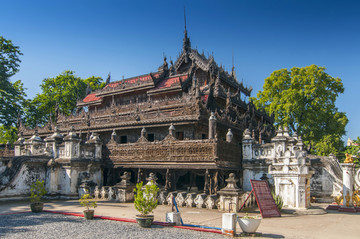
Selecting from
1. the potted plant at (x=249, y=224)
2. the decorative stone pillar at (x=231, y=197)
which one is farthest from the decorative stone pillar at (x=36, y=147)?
the potted plant at (x=249, y=224)

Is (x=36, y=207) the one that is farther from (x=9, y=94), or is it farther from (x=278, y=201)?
(x=9, y=94)

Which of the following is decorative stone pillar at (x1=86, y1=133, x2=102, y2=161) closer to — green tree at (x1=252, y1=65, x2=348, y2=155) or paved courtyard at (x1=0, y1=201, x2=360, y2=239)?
paved courtyard at (x1=0, y1=201, x2=360, y2=239)

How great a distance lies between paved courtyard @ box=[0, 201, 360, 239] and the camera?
915 centimetres

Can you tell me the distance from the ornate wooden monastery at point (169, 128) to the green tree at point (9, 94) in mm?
4463

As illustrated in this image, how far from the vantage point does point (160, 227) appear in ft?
33.4

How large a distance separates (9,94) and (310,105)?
109 feet

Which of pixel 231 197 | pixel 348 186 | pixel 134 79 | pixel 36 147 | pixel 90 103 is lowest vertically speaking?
pixel 231 197

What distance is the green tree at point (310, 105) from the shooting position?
3525cm

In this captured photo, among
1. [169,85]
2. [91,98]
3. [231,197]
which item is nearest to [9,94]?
[91,98]

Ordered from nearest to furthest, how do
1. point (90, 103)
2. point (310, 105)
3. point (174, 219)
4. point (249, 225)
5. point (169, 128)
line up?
point (249, 225) < point (174, 219) < point (169, 128) < point (90, 103) < point (310, 105)

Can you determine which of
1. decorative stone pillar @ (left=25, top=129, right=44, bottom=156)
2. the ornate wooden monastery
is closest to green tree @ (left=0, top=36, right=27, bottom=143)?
the ornate wooden monastery

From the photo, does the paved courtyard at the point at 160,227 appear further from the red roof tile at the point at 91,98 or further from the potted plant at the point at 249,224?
the red roof tile at the point at 91,98

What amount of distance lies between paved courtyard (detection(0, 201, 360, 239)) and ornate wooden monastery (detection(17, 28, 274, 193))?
3.92 metres

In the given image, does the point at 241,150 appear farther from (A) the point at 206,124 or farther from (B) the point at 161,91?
(B) the point at 161,91
